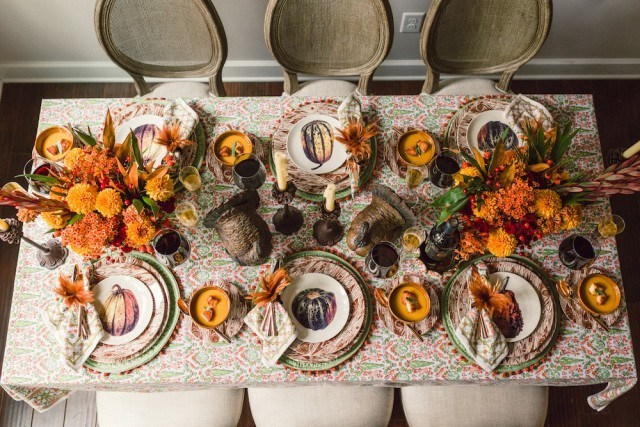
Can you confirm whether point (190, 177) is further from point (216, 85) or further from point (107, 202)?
point (216, 85)

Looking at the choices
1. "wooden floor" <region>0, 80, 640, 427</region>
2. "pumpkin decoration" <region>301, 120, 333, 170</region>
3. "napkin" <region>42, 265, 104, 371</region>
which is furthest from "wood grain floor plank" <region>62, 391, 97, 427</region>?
"pumpkin decoration" <region>301, 120, 333, 170</region>

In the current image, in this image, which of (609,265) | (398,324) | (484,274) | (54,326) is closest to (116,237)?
(54,326)

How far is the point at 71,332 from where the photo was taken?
1.33 meters

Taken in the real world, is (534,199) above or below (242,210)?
above

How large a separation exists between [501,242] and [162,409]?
1.29 m

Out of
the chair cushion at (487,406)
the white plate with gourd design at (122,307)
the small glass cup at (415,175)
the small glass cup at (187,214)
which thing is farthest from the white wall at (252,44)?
the chair cushion at (487,406)

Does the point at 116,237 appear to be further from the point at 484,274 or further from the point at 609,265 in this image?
the point at 609,265

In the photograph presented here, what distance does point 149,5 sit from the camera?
168 cm

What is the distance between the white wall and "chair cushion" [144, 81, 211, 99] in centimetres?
50

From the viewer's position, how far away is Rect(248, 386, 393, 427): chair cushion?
64.2 inches

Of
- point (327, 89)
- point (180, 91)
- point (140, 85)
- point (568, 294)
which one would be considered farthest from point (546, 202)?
point (140, 85)

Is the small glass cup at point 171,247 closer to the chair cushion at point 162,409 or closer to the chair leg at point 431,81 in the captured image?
the chair cushion at point 162,409

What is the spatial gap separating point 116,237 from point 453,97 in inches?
48.0

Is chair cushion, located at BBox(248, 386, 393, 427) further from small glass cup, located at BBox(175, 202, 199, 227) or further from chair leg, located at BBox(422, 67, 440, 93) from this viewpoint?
chair leg, located at BBox(422, 67, 440, 93)
